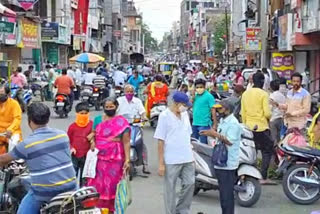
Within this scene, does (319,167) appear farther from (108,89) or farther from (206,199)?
(108,89)

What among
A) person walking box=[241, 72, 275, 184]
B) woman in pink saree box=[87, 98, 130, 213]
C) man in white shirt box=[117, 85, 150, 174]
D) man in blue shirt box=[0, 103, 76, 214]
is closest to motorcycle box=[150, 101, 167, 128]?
man in white shirt box=[117, 85, 150, 174]

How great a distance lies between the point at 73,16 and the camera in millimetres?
52844

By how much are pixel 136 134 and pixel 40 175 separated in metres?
5.96

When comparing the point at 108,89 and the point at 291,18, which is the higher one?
the point at 291,18

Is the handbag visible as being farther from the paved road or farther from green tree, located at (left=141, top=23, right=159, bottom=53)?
green tree, located at (left=141, top=23, right=159, bottom=53)

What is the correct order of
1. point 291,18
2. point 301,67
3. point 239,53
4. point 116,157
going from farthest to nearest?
point 239,53 → point 301,67 → point 291,18 → point 116,157

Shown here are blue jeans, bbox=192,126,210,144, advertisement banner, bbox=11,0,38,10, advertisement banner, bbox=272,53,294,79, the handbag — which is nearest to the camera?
the handbag

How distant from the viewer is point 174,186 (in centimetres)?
788

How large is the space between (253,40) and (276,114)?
27.5 metres

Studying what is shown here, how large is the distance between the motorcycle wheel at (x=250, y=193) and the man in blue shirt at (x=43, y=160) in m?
4.02

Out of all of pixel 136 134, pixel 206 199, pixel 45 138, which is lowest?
pixel 206 199

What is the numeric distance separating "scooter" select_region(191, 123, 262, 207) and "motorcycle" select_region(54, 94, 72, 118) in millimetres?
11853

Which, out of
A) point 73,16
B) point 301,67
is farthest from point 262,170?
point 73,16

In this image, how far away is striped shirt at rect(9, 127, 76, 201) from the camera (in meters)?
5.51
